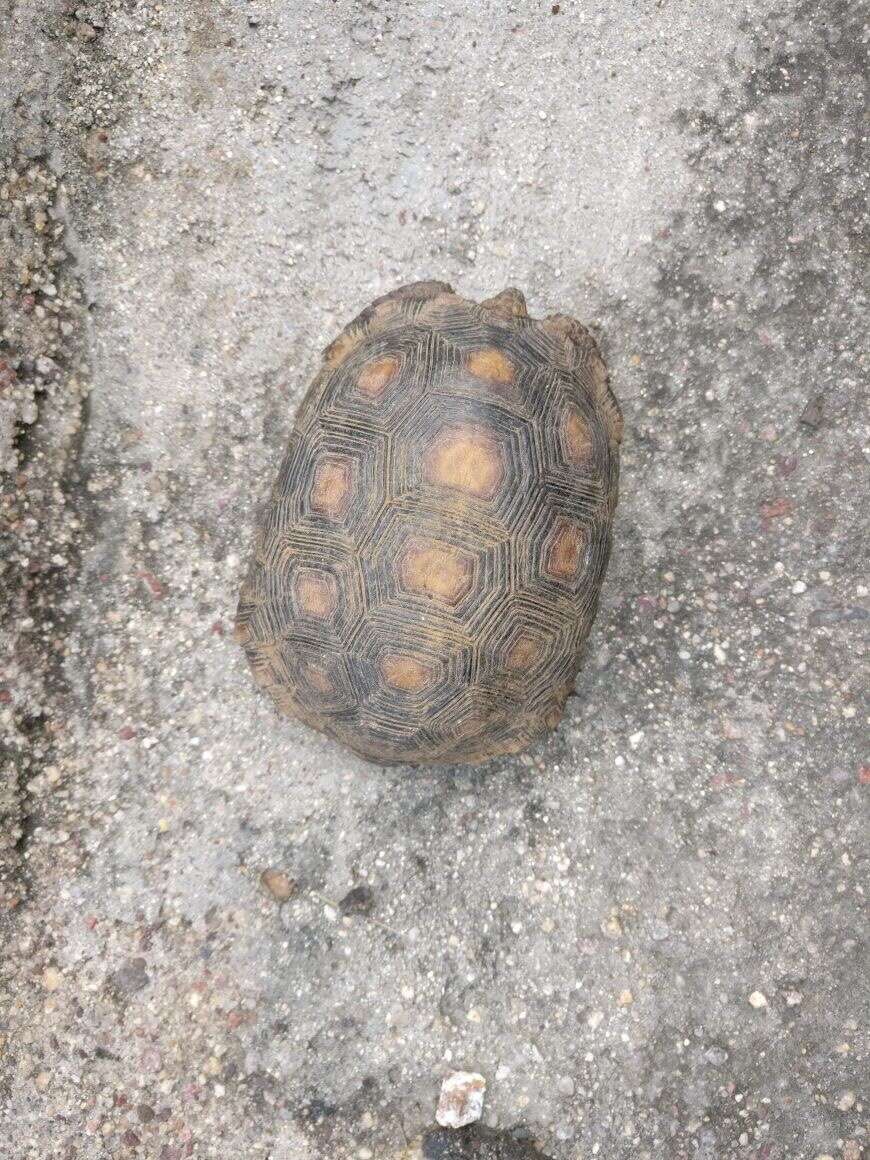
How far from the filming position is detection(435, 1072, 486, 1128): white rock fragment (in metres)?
2.44

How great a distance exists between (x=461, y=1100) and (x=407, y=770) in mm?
976

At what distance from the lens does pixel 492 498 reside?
1976 mm

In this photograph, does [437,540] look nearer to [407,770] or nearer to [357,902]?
[407,770]

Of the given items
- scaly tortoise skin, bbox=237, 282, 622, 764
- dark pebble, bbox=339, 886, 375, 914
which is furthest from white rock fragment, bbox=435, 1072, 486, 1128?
scaly tortoise skin, bbox=237, 282, 622, 764

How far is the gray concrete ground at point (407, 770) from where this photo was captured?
2475mm

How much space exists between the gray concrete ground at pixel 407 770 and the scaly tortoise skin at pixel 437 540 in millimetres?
435

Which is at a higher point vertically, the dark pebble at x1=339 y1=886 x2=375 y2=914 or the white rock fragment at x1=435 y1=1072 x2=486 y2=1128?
the dark pebble at x1=339 y1=886 x2=375 y2=914

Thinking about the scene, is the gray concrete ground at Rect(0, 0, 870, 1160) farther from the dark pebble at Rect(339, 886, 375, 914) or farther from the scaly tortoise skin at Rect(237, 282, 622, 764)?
the scaly tortoise skin at Rect(237, 282, 622, 764)

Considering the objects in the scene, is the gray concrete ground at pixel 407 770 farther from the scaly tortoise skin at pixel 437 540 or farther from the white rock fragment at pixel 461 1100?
the scaly tortoise skin at pixel 437 540

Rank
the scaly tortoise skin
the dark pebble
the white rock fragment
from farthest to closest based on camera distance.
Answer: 1. the dark pebble
2. the white rock fragment
3. the scaly tortoise skin

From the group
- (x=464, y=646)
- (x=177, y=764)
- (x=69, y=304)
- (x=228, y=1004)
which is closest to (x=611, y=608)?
(x=464, y=646)

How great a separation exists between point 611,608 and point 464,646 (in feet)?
2.72

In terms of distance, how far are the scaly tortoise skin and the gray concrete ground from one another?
0.43 metres

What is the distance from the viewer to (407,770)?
259 centimetres
